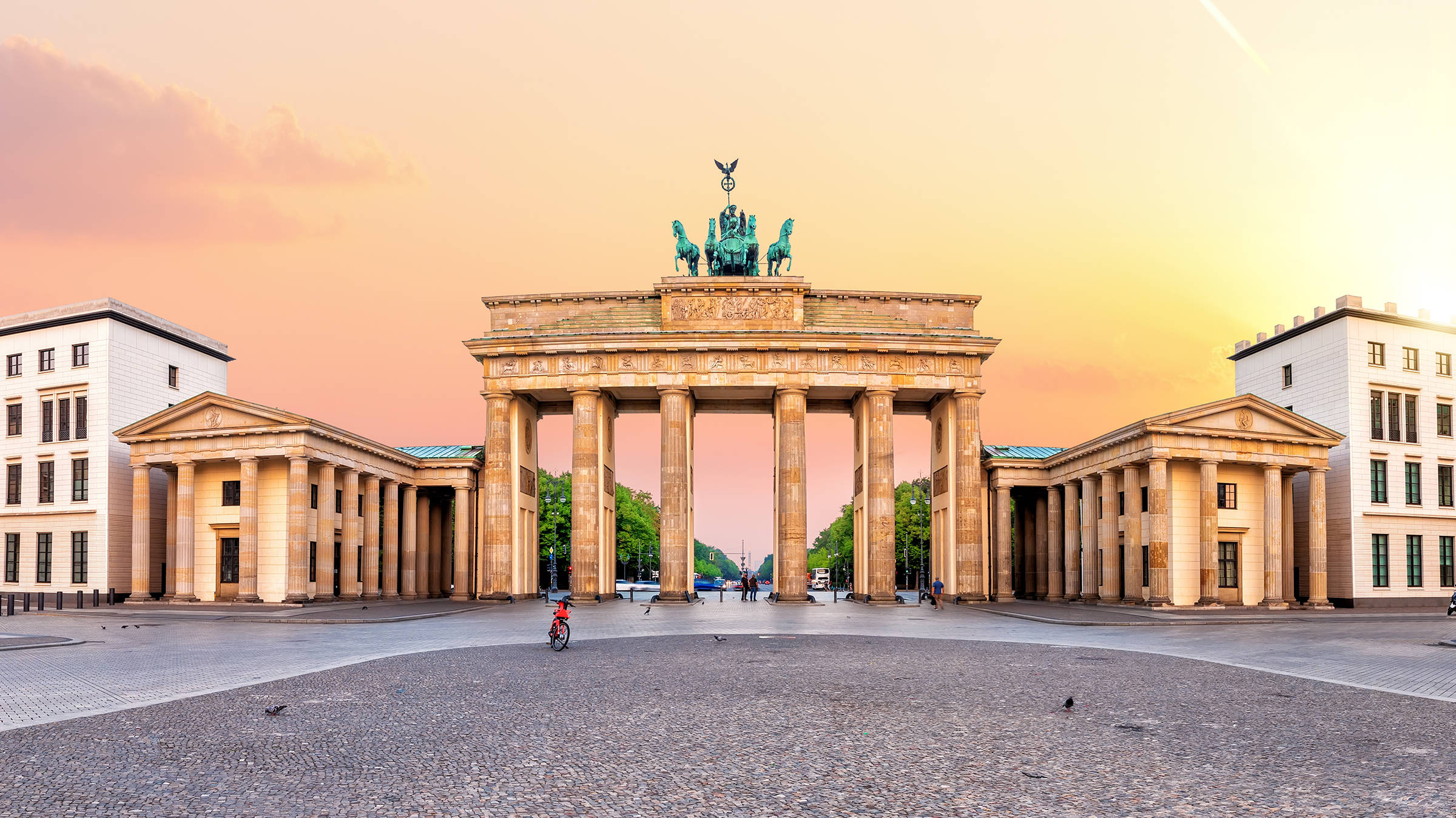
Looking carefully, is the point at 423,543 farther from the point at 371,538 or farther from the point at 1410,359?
the point at 1410,359

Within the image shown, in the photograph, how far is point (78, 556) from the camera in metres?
57.1

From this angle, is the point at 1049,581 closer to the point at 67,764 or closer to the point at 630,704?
the point at 630,704

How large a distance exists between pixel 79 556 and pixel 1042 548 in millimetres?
59076

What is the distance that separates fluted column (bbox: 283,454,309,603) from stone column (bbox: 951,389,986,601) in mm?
36680

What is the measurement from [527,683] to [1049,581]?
2132 inches

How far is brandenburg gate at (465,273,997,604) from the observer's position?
60.3m

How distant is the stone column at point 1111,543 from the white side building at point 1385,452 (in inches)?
392

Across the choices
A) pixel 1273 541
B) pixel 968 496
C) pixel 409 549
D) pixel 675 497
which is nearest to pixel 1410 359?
pixel 1273 541

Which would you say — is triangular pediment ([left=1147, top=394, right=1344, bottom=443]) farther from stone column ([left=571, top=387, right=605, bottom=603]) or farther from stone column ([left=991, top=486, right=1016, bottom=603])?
stone column ([left=571, top=387, right=605, bottom=603])

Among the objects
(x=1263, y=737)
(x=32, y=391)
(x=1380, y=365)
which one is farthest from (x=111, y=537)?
(x=1380, y=365)

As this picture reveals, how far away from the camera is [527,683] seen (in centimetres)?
1945

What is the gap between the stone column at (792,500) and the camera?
59188 millimetres

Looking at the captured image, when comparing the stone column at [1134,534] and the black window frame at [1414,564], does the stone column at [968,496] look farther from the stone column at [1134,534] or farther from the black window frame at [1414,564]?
the black window frame at [1414,564]

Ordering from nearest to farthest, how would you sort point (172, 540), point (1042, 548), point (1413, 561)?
point (172, 540), point (1413, 561), point (1042, 548)
